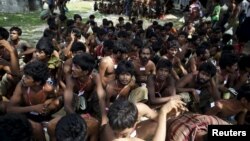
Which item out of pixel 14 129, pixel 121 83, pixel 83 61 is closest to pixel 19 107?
pixel 83 61

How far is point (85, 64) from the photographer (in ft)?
14.7

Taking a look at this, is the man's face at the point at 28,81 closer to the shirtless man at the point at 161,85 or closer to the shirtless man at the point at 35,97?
the shirtless man at the point at 35,97

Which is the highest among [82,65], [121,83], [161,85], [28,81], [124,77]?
[82,65]

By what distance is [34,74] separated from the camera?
412 cm

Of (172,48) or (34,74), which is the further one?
(172,48)

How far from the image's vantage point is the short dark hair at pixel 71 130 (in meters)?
2.97

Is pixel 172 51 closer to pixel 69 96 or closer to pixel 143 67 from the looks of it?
pixel 143 67

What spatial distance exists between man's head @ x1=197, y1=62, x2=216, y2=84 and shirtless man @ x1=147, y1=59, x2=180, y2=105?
1.44 ft

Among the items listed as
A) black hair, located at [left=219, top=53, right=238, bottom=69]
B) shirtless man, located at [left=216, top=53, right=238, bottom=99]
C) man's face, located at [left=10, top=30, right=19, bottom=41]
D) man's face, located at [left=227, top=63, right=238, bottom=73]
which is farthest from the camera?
man's face, located at [left=10, top=30, right=19, bottom=41]

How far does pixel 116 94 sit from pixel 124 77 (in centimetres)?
32

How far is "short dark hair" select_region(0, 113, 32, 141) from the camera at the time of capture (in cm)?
292

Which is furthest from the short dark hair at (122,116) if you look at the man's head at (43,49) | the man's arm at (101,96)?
the man's head at (43,49)

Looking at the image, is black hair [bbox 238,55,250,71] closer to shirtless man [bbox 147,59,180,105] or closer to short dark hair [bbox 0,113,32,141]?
shirtless man [bbox 147,59,180,105]

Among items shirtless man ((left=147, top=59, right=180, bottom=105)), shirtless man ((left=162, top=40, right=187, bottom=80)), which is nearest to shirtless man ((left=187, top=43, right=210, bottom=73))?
shirtless man ((left=162, top=40, right=187, bottom=80))
